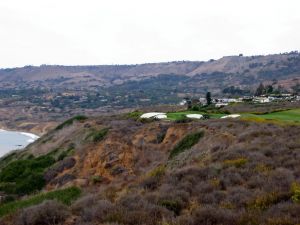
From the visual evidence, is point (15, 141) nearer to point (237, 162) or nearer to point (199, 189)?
point (237, 162)

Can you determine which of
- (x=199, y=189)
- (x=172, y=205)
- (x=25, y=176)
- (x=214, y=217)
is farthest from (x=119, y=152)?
(x=214, y=217)

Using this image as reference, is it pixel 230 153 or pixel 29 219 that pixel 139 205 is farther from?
pixel 230 153

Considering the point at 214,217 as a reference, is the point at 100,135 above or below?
below

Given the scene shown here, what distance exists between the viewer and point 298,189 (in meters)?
8.27

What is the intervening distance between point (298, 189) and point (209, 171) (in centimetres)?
314

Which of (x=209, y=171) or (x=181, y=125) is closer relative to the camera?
(x=209, y=171)

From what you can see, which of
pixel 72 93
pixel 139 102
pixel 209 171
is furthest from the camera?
pixel 72 93

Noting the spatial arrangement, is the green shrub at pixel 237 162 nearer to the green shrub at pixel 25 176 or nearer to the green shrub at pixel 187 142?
the green shrub at pixel 187 142

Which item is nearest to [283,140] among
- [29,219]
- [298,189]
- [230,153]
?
[230,153]

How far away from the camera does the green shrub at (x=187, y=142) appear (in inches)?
870

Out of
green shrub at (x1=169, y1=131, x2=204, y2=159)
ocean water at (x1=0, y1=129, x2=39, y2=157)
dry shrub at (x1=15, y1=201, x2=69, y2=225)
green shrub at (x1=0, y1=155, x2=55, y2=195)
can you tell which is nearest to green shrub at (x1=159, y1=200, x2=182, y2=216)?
dry shrub at (x1=15, y1=201, x2=69, y2=225)

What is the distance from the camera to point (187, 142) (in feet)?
74.2

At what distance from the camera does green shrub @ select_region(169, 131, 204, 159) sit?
72.5 feet

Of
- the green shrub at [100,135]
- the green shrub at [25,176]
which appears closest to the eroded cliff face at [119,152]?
the green shrub at [100,135]
